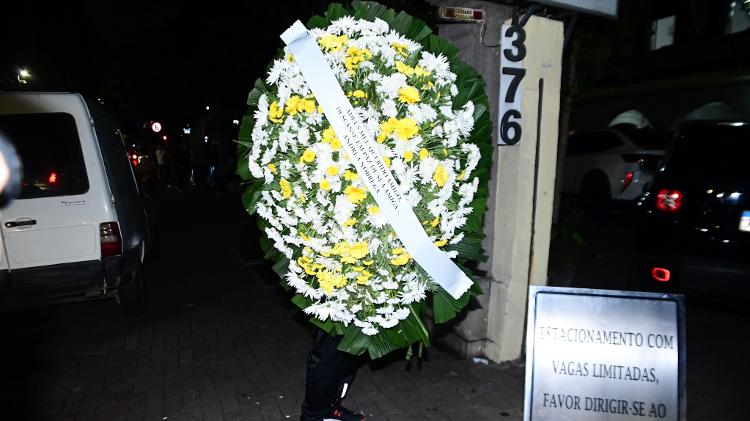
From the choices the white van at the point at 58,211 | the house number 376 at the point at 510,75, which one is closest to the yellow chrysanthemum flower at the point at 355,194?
the house number 376 at the point at 510,75

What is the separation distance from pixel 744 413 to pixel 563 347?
2.06 m

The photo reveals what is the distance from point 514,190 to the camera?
4.04 m

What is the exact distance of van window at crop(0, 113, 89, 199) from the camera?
4.54 metres

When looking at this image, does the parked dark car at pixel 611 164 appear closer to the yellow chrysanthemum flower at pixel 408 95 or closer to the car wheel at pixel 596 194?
the car wheel at pixel 596 194

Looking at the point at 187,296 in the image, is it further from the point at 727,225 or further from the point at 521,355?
the point at 727,225

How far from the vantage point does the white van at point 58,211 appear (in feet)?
14.7

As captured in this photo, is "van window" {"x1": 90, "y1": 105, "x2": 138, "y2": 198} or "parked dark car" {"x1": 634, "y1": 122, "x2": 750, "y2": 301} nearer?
"parked dark car" {"x1": 634, "y1": 122, "x2": 750, "y2": 301}

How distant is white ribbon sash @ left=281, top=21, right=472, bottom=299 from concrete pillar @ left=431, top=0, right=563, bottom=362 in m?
2.06

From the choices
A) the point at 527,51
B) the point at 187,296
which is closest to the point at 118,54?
the point at 187,296

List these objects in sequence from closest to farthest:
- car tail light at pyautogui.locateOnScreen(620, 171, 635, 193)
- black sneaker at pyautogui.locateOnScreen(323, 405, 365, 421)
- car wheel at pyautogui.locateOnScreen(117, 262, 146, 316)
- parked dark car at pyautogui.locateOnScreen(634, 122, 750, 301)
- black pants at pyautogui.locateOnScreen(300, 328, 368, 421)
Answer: black pants at pyautogui.locateOnScreen(300, 328, 368, 421) < black sneaker at pyautogui.locateOnScreen(323, 405, 365, 421) < parked dark car at pyautogui.locateOnScreen(634, 122, 750, 301) < car wheel at pyautogui.locateOnScreen(117, 262, 146, 316) < car tail light at pyautogui.locateOnScreen(620, 171, 635, 193)

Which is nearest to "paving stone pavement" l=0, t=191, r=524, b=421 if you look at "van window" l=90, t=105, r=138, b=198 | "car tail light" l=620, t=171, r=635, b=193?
"van window" l=90, t=105, r=138, b=198

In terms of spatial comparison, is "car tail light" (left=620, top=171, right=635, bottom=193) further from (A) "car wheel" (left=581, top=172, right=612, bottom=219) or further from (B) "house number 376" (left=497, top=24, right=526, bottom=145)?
(B) "house number 376" (left=497, top=24, right=526, bottom=145)

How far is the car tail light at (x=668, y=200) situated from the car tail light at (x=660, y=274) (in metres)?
0.54

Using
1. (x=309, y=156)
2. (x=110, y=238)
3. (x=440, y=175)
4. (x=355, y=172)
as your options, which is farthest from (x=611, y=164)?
(x=309, y=156)
